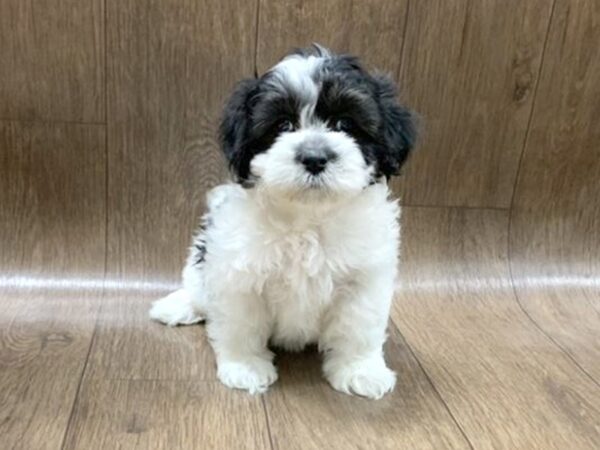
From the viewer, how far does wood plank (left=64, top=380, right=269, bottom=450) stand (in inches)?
48.8

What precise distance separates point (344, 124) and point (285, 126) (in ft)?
0.37

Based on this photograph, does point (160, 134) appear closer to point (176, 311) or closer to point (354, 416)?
point (176, 311)

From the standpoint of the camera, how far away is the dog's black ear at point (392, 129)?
1.38 meters

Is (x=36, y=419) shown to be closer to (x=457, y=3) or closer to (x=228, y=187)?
(x=228, y=187)

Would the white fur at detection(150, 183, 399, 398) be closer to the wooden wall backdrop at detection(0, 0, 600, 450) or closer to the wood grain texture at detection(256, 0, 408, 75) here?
the wooden wall backdrop at detection(0, 0, 600, 450)

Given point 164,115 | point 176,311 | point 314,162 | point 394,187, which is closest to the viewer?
point 314,162

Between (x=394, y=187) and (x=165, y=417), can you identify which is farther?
(x=394, y=187)

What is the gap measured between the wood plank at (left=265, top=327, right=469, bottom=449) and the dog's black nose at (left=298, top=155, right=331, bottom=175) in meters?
0.47

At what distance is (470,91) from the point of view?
6.15ft

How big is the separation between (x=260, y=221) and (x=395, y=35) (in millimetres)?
694

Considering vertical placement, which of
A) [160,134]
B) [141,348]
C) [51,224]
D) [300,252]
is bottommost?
[141,348]

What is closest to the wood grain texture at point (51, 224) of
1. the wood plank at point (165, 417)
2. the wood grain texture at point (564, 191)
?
the wood plank at point (165, 417)

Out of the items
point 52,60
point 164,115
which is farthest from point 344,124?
point 52,60

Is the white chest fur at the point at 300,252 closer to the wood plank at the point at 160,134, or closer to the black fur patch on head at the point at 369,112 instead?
the black fur patch on head at the point at 369,112
